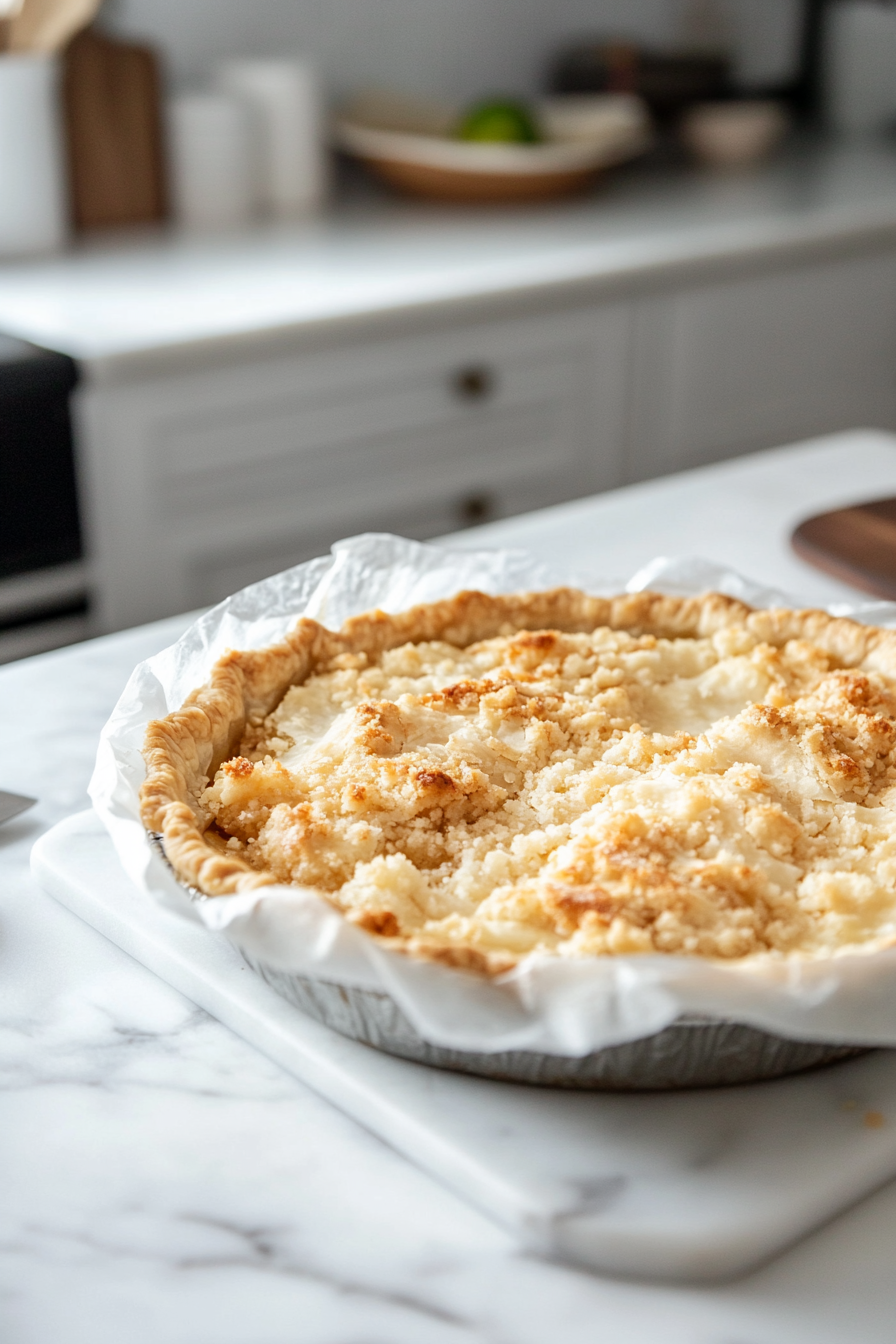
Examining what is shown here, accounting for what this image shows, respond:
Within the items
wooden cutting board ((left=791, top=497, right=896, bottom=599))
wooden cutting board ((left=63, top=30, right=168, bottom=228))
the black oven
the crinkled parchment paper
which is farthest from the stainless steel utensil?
wooden cutting board ((left=63, top=30, right=168, bottom=228))

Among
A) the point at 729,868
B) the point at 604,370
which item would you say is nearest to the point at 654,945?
the point at 729,868

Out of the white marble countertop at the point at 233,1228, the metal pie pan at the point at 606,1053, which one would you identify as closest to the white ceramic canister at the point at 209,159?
the white marble countertop at the point at 233,1228

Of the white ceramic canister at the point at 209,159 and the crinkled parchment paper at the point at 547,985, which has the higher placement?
the white ceramic canister at the point at 209,159

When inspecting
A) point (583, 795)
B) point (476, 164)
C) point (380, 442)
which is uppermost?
point (476, 164)

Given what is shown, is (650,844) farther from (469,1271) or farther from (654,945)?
(469,1271)

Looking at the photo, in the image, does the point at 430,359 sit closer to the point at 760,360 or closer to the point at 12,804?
the point at 760,360

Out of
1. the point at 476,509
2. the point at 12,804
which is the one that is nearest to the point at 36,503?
the point at 476,509

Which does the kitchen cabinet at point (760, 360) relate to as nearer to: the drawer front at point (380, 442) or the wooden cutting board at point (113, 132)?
the drawer front at point (380, 442)
